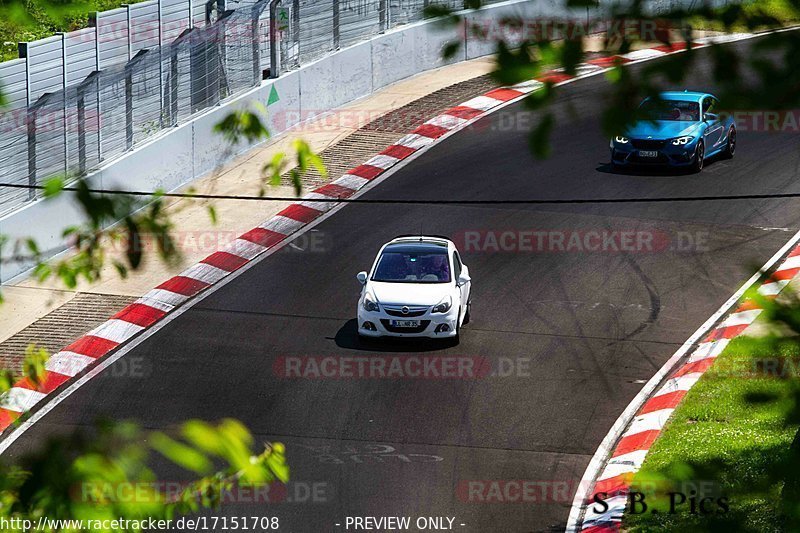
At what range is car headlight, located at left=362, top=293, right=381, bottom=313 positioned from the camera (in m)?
16.1

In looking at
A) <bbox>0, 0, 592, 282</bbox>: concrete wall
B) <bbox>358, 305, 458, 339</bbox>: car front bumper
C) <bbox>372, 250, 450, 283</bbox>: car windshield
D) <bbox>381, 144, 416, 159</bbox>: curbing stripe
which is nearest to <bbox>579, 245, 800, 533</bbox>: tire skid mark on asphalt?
<bbox>358, 305, 458, 339</bbox>: car front bumper

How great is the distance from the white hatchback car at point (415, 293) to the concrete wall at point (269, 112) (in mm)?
3270

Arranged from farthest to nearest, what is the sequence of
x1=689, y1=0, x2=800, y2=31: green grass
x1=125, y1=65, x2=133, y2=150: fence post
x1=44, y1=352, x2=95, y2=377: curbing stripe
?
x1=125, y1=65, x2=133, y2=150: fence post, x1=44, y1=352, x2=95, y2=377: curbing stripe, x1=689, y1=0, x2=800, y2=31: green grass

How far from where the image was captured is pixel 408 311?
16047 millimetres

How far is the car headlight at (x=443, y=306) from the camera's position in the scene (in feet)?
52.5

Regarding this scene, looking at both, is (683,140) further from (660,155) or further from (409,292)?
(409,292)

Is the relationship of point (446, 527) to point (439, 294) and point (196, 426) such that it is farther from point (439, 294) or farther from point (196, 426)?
point (196, 426)

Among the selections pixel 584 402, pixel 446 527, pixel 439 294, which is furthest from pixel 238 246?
pixel 446 527

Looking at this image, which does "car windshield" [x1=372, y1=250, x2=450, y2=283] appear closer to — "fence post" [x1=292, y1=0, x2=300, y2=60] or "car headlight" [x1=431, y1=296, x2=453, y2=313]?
"car headlight" [x1=431, y1=296, x2=453, y2=313]

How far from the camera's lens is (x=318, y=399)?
575 inches

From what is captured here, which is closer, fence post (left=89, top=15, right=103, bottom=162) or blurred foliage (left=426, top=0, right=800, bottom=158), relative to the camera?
blurred foliage (left=426, top=0, right=800, bottom=158)

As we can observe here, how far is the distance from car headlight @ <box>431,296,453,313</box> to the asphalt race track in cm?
60

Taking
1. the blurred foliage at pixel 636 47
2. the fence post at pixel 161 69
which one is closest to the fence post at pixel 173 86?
the fence post at pixel 161 69

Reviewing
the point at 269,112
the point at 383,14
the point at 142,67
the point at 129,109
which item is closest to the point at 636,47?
the point at 269,112
